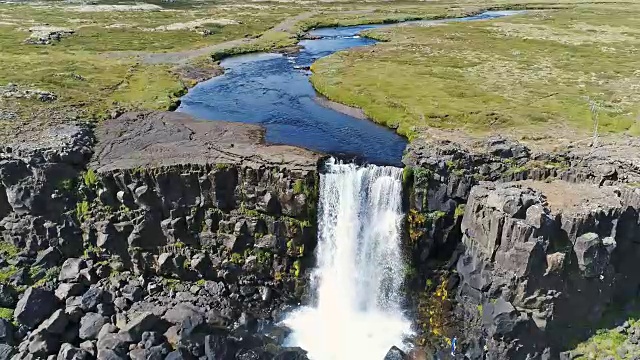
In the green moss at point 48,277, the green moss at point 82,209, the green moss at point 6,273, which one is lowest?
the green moss at point 48,277

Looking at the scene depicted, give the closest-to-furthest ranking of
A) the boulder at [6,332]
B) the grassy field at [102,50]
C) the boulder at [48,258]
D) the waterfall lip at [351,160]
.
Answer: the boulder at [6,332] → the boulder at [48,258] → the waterfall lip at [351,160] → the grassy field at [102,50]

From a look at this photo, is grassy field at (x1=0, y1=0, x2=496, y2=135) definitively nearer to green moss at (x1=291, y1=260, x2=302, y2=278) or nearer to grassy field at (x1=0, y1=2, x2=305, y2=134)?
grassy field at (x1=0, y1=2, x2=305, y2=134)

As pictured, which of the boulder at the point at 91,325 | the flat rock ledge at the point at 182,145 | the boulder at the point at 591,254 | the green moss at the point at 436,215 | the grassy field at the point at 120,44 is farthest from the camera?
the grassy field at the point at 120,44

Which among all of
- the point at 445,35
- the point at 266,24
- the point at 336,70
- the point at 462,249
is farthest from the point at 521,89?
the point at 266,24

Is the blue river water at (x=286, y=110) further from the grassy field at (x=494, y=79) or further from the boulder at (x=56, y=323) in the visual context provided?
the boulder at (x=56, y=323)

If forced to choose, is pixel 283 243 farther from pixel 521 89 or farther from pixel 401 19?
pixel 401 19

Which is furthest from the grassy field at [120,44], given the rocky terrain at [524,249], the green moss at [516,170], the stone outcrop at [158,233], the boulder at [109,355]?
the green moss at [516,170]
